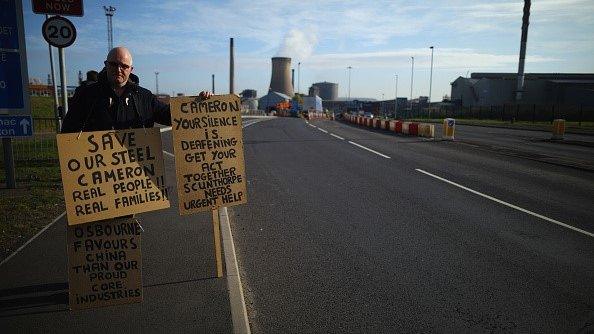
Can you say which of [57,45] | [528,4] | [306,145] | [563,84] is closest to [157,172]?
[57,45]

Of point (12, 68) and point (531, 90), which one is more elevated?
point (531, 90)

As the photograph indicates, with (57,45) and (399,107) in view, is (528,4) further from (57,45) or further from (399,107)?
(57,45)

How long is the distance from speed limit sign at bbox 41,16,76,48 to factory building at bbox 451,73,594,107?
59855 mm

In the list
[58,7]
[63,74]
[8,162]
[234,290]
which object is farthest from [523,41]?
[234,290]

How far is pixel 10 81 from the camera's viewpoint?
727 centimetres

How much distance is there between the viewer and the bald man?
3.57m

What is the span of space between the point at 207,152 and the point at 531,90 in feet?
247

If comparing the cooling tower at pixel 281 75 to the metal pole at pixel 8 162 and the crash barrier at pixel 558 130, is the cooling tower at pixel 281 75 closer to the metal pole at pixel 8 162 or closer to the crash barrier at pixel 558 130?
the crash barrier at pixel 558 130

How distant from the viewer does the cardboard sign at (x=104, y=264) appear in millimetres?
3543

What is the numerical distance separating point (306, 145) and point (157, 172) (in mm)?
13335

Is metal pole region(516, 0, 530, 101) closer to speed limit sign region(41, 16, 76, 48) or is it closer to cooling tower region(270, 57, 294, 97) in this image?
cooling tower region(270, 57, 294, 97)

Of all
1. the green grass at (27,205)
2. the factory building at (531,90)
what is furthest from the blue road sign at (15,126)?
the factory building at (531,90)

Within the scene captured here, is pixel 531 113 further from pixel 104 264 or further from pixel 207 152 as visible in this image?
pixel 104 264

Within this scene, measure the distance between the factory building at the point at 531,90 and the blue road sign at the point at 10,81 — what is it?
60.9 m
